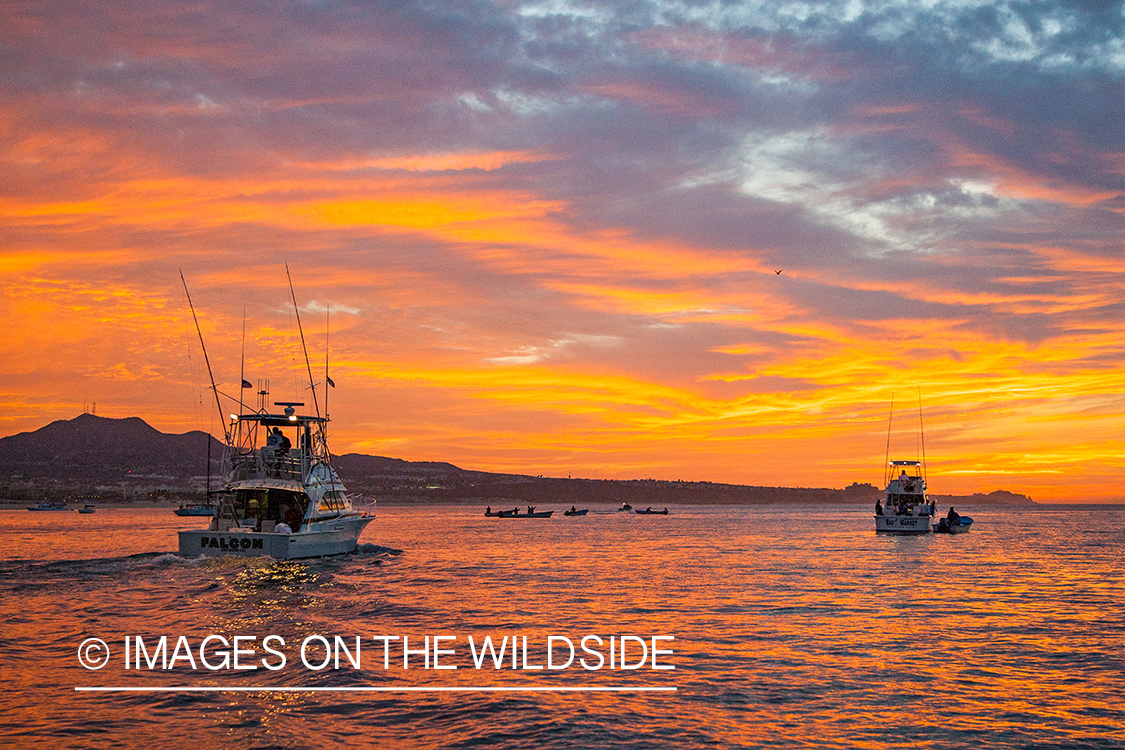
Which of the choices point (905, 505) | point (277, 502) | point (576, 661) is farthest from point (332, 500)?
point (905, 505)


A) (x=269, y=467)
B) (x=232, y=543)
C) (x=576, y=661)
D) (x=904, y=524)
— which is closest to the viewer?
(x=576, y=661)

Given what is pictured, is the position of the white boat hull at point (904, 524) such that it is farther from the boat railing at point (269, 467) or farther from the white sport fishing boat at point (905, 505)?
the boat railing at point (269, 467)

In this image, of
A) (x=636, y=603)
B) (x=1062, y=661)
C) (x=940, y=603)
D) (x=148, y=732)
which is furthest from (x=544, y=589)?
(x=148, y=732)

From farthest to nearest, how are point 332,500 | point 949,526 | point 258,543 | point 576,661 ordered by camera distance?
point 949,526 < point 332,500 < point 258,543 < point 576,661

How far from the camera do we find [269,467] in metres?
44.9

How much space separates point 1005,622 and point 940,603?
209 inches

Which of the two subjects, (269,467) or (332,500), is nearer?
(269,467)

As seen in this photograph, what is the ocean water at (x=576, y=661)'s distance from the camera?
14695 mm

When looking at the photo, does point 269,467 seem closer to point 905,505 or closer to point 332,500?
point 332,500

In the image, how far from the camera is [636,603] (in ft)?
105

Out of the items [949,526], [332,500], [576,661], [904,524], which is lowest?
[949,526]

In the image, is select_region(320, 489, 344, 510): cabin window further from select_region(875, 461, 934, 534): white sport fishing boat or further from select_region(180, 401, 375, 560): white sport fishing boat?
select_region(875, 461, 934, 534): white sport fishing boat

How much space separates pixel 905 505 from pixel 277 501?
68.4 metres

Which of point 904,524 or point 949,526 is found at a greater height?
point 904,524
